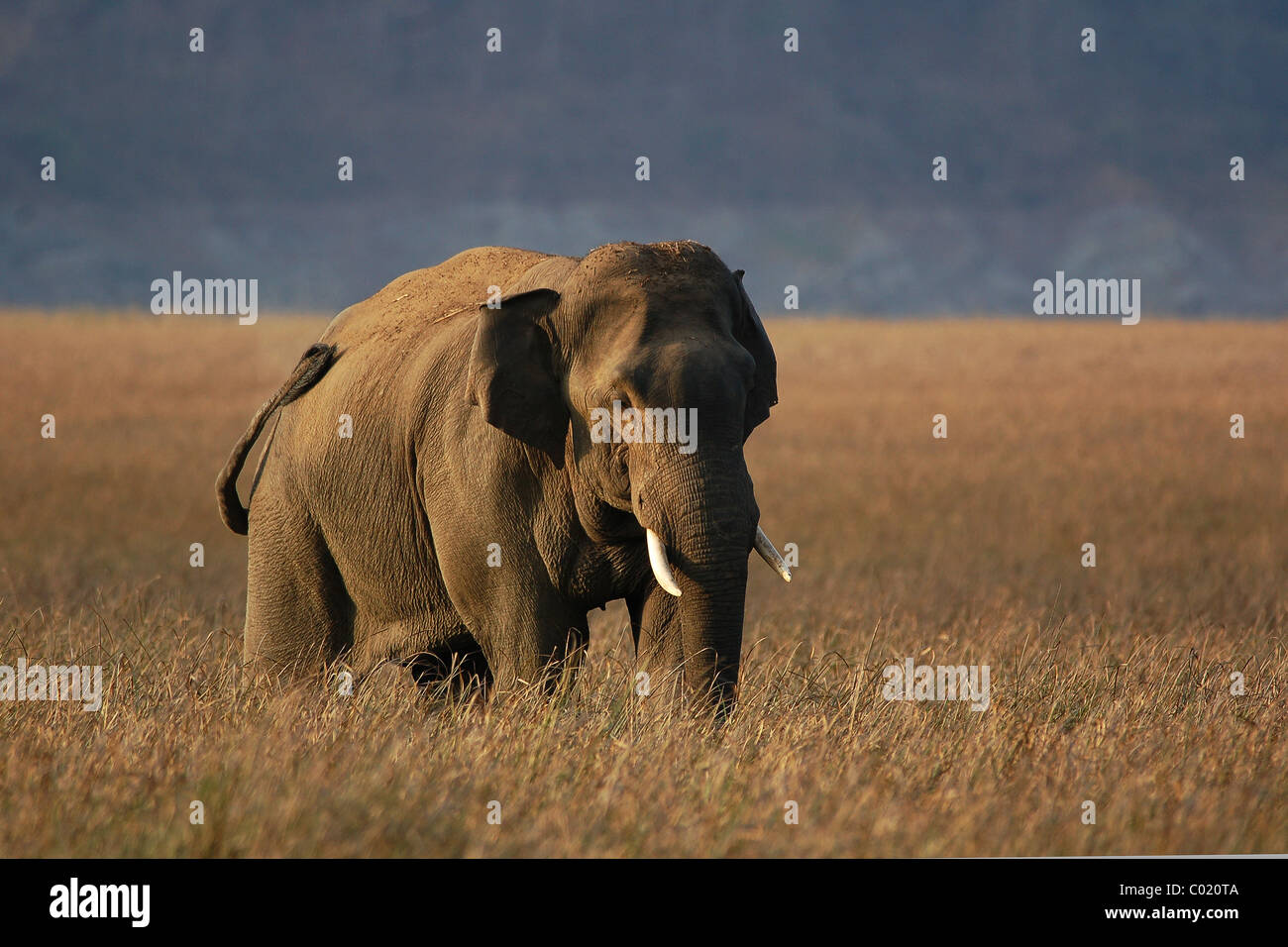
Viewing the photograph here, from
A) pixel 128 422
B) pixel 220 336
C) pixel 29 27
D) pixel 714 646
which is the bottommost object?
pixel 714 646

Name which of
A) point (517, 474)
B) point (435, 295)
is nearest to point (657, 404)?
point (517, 474)

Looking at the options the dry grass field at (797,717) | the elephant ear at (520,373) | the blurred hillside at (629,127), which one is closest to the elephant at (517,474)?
the elephant ear at (520,373)

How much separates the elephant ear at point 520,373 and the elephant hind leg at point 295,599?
1703mm

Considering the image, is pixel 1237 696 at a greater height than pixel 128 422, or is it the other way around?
pixel 128 422

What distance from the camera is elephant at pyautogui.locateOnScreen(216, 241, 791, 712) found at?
22.3 ft

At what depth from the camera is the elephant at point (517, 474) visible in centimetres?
679

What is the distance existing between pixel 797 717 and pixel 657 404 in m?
1.74

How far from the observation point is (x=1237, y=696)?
8.48 m

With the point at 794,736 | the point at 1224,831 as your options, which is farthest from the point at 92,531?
the point at 1224,831

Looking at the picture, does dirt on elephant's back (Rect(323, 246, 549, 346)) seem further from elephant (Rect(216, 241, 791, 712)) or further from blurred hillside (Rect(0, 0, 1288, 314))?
blurred hillside (Rect(0, 0, 1288, 314))

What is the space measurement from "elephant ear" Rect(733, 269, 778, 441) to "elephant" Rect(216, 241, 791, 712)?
13 millimetres

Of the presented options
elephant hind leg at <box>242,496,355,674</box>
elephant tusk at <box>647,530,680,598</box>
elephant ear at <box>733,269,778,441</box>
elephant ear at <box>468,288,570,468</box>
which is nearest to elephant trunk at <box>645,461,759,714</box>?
elephant tusk at <box>647,530,680,598</box>
